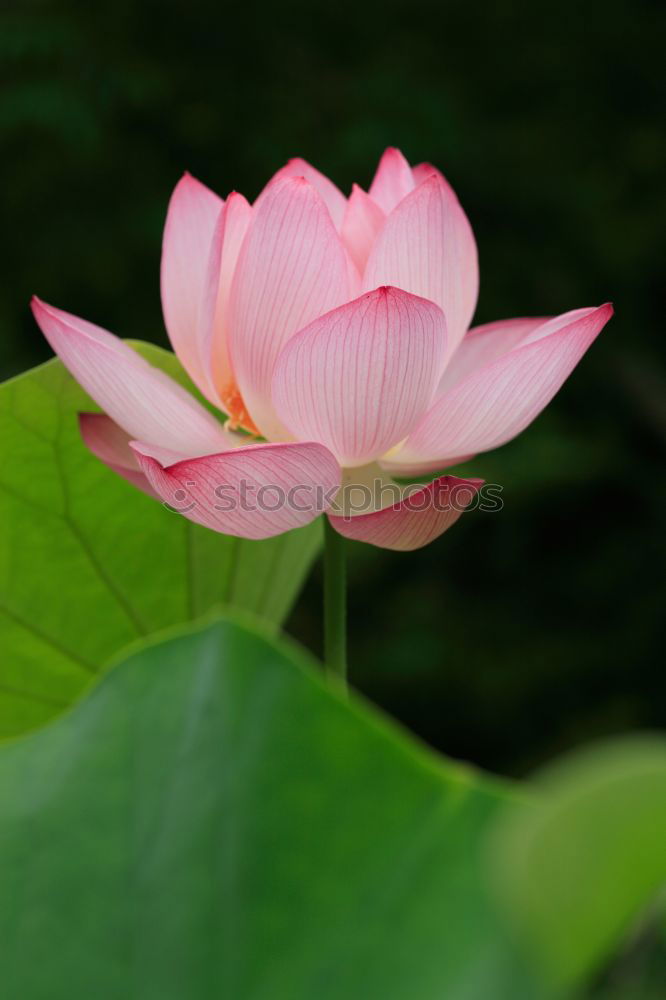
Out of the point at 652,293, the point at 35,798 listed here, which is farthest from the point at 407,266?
the point at 652,293

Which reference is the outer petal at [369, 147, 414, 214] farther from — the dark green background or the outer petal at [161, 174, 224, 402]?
the dark green background

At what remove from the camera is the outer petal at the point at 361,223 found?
0.36m

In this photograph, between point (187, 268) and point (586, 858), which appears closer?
point (586, 858)

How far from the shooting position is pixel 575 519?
1.63 metres

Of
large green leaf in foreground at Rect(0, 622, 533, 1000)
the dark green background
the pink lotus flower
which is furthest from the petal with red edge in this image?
the dark green background

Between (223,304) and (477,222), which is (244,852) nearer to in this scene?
(223,304)

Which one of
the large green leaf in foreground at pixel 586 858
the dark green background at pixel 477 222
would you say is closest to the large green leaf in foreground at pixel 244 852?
the large green leaf in foreground at pixel 586 858

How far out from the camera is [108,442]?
365 millimetres

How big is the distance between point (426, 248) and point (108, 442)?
118 mm

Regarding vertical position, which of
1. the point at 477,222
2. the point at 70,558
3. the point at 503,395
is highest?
the point at 477,222

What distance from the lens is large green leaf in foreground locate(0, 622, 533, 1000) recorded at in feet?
0.62

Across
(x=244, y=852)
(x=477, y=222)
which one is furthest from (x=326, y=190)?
(x=477, y=222)

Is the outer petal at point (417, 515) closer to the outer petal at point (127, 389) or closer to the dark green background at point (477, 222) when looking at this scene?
the outer petal at point (127, 389)

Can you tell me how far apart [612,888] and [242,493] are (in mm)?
171
